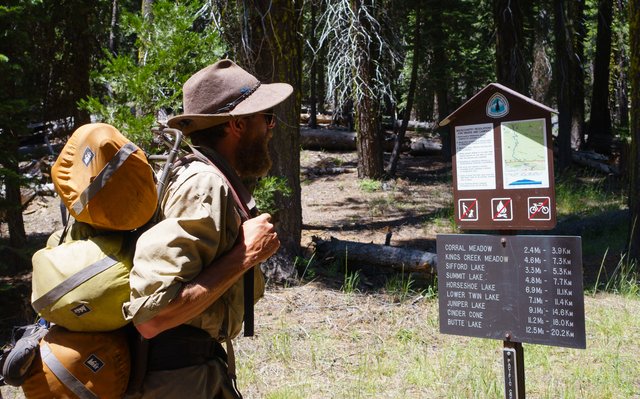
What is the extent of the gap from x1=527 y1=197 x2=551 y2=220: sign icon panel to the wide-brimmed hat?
5.52 ft

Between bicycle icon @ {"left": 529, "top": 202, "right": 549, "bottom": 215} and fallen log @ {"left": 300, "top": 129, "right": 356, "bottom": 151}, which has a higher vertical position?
bicycle icon @ {"left": 529, "top": 202, "right": 549, "bottom": 215}

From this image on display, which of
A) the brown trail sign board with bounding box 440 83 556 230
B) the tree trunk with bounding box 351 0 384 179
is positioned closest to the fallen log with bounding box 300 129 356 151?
the tree trunk with bounding box 351 0 384 179

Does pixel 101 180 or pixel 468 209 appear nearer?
pixel 101 180

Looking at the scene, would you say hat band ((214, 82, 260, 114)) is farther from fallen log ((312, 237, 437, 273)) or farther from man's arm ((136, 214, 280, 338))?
fallen log ((312, 237, 437, 273))

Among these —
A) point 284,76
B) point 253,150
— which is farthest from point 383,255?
point 253,150

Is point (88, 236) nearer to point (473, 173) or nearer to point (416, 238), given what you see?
point (473, 173)

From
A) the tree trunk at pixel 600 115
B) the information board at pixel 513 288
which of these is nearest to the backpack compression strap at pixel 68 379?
the information board at pixel 513 288

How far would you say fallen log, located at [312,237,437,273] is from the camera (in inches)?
301

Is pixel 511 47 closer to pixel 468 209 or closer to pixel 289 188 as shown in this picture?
pixel 289 188

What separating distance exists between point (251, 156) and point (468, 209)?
1690 millimetres

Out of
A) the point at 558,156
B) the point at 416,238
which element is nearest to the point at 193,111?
the point at 416,238

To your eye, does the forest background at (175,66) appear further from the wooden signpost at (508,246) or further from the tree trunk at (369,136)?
the wooden signpost at (508,246)

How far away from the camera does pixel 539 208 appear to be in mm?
3607

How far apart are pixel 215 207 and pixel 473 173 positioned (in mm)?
2004
